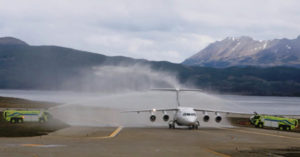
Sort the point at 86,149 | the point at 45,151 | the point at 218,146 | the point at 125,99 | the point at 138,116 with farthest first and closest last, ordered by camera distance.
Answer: the point at 125,99
the point at 138,116
the point at 218,146
the point at 86,149
the point at 45,151

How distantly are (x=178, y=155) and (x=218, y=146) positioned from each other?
7.87 meters

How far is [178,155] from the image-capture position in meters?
28.7

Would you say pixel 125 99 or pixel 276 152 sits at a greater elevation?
pixel 125 99

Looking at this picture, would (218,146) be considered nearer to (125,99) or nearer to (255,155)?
(255,155)

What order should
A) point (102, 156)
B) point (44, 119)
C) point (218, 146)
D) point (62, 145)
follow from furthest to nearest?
point (44, 119)
point (218, 146)
point (62, 145)
point (102, 156)

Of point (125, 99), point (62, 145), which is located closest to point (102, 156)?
point (62, 145)

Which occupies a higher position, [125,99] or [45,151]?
[125,99]

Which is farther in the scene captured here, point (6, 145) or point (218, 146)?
point (218, 146)

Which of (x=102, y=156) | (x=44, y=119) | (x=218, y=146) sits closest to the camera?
(x=102, y=156)

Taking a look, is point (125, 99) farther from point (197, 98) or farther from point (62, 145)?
point (62, 145)

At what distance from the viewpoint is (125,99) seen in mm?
127875

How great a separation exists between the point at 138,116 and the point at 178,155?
53.1 metres

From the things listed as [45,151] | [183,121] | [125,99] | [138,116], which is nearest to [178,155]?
[45,151]

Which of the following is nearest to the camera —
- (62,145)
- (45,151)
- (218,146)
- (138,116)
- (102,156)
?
(102,156)
